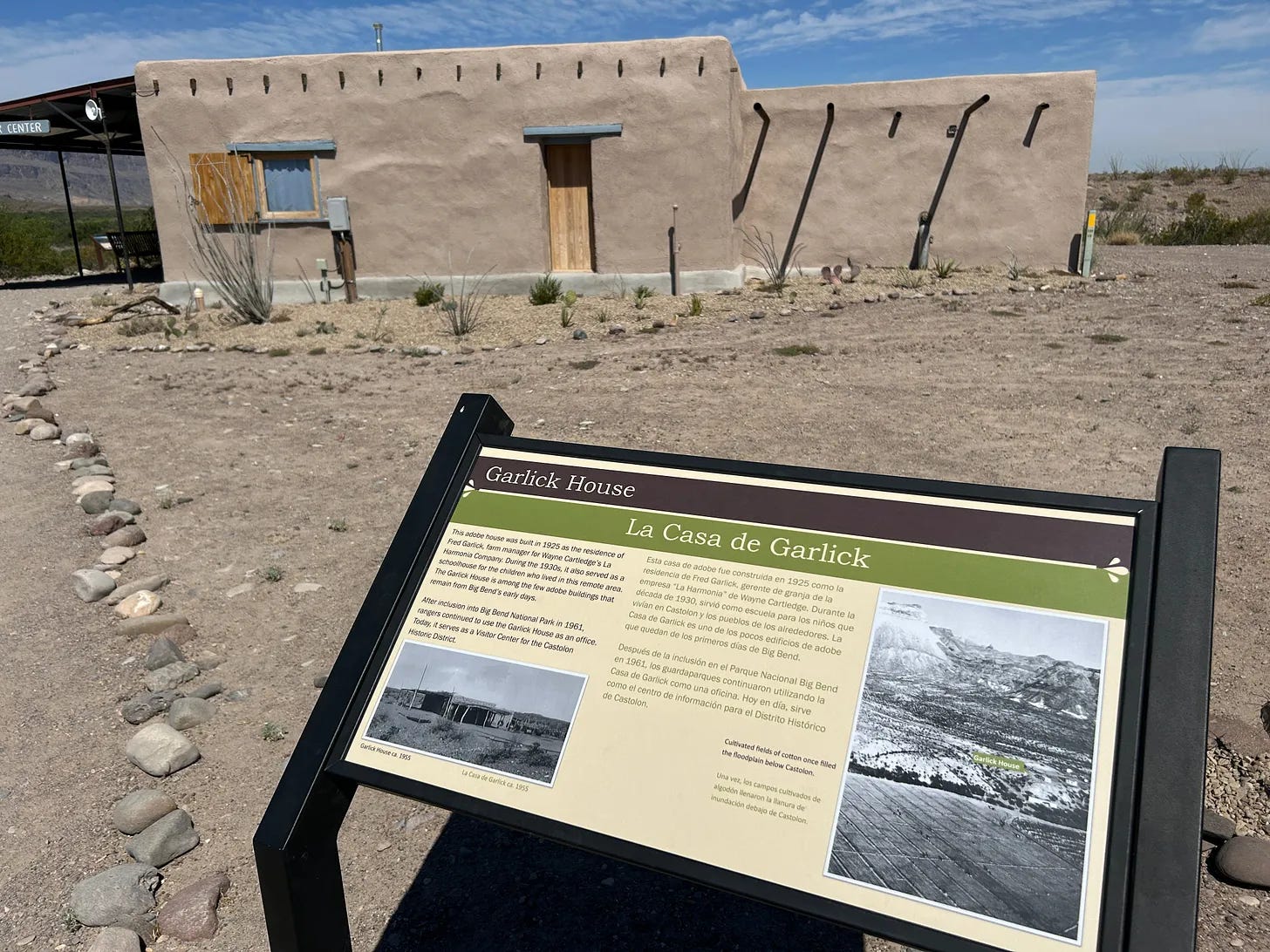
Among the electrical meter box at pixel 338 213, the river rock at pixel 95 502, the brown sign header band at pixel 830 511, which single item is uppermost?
the electrical meter box at pixel 338 213

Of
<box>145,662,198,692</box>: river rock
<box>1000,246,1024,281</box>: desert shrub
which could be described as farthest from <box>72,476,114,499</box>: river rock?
<box>1000,246,1024,281</box>: desert shrub

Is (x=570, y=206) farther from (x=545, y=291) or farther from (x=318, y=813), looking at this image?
(x=318, y=813)

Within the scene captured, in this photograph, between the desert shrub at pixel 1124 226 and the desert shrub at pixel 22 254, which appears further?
the desert shrub at pixel 22 254

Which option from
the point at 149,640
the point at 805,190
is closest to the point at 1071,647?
the point at 149,640

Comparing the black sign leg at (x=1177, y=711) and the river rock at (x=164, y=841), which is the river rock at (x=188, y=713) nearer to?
the river rock at (x=164, y=841)

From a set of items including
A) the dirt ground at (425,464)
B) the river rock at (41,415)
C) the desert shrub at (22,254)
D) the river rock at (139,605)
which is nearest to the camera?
the dirt ground at (425,464)

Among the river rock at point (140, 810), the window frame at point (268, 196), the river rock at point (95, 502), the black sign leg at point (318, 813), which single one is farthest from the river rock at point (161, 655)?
the window frame at point (268, 196)

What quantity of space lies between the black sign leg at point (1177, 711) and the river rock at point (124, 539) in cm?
457

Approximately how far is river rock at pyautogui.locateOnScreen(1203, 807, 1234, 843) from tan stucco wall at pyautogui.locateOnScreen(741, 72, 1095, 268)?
10822mm

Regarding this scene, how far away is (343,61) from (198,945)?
11.4 meters

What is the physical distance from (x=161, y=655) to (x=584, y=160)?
9.58 m

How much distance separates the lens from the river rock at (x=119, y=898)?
7.50 ft

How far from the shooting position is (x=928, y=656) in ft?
5.11

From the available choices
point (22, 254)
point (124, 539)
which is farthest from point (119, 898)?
point (22, 254)
